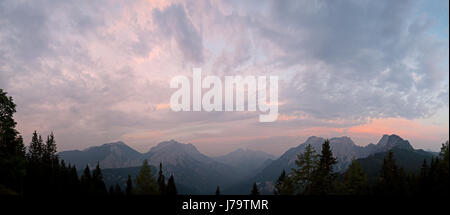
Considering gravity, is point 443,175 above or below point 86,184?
above

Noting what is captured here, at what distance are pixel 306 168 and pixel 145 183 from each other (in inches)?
1016

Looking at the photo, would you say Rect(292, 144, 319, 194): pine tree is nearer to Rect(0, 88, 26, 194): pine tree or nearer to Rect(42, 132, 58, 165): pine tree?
Rect(0, 88, 26, 194): pine tree

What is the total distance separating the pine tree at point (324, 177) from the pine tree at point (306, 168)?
0.68m

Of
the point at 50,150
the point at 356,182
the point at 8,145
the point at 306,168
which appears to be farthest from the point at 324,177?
the point at 50,150

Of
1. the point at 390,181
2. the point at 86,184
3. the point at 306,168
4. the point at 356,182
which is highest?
the point at 306,168

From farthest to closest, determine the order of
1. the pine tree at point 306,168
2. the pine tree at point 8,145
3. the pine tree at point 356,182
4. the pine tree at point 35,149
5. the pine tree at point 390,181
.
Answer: the pine tree at point 35,149 < the pine tree at point 390,181 < the pine tree at point 356,182 < the pine tree at point 306,168 < the pine tree at point 8,145

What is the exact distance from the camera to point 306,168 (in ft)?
107

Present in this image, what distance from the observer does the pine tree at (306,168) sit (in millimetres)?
32312

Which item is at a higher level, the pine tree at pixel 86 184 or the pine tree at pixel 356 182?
the pine tree at pixel 356 182

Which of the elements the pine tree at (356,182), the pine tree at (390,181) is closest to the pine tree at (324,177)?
the pine tree at (356,182)

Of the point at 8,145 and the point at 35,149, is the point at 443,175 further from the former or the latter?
the point at 35,149

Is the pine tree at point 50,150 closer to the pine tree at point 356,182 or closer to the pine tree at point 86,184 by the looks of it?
the pine tree at point 86,184
